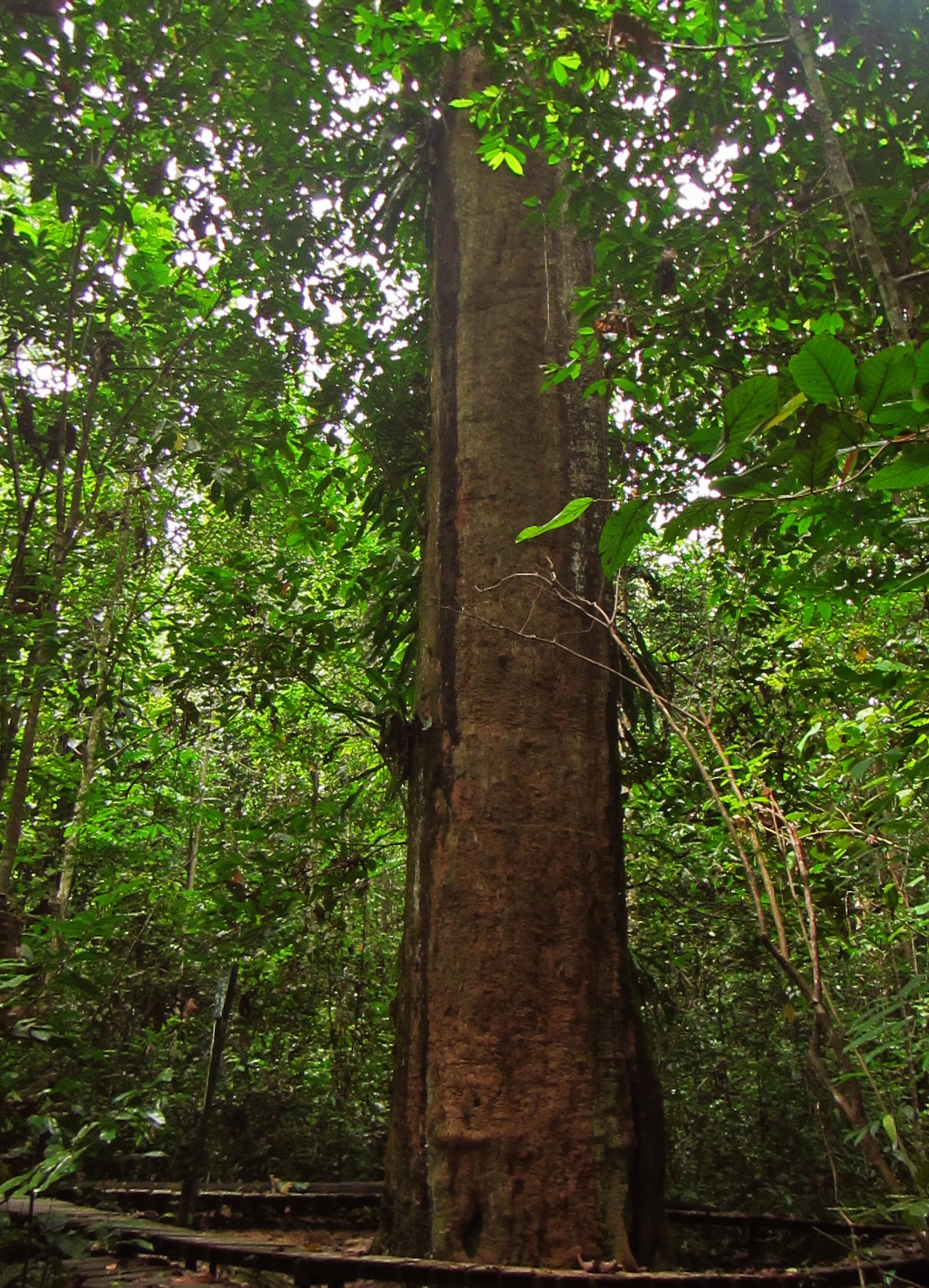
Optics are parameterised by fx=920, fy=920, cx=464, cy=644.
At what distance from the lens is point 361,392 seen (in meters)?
4.59

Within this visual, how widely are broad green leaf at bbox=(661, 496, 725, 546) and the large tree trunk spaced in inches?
55.7

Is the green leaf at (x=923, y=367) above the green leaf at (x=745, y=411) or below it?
below

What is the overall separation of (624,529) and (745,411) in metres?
0.18

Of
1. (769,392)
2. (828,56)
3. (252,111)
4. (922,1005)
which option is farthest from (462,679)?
(922,1005)

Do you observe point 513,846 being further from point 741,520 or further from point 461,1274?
point 741,520

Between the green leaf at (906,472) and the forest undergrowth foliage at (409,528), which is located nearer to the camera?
the green leaf at (906,472)

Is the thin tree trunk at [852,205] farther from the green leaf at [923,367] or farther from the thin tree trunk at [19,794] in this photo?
the thin tree trunk at [19,794]

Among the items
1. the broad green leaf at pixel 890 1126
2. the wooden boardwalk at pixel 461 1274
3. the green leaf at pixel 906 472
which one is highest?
the green leaf at pixel 906 472

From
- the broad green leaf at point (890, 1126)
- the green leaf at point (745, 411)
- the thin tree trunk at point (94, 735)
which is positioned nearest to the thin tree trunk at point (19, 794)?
the thin tree trunk at point (94, 735)

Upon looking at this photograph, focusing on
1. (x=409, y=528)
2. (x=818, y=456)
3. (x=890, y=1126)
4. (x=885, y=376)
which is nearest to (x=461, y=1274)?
(x=890, y=1126)

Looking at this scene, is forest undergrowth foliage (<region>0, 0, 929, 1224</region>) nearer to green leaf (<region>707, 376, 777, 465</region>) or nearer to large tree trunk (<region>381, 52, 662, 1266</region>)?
green leaf (<region>707, 376, 777, 465</region>)

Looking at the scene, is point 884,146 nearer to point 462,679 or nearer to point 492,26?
point 492,26

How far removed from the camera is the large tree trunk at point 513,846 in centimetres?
219

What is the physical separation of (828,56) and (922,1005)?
4.64 meters
